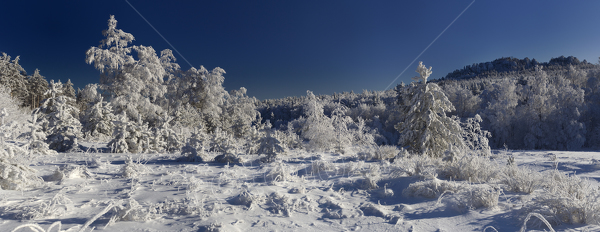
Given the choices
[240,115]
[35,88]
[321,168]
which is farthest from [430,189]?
[35,88]

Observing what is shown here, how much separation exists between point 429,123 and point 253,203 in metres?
7.62

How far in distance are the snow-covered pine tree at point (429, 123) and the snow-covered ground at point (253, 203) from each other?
359 cm

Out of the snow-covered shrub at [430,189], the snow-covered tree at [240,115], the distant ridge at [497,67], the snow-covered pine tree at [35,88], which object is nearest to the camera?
the snow-covered shrub at [430,189]

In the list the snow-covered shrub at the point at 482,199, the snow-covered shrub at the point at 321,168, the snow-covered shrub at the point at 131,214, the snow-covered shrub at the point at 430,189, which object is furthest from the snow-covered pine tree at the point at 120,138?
the snow-covered shrub at the point at 482,199

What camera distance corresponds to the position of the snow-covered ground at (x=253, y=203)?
322 centimetres

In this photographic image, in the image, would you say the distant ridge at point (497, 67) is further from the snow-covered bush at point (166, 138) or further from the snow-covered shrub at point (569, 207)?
the snow-covered shrub at point (569, 207)

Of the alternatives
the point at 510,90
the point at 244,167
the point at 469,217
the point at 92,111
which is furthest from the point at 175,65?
the point at 510,90

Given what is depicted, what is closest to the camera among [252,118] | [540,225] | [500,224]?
[540,225]

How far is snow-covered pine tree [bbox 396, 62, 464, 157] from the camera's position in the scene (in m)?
9.27

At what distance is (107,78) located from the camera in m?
15.1

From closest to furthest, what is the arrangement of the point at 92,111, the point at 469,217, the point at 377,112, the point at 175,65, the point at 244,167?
1. the point at 469,217
2. the point at 244,167
3. the point at 92,111
4. the point at 175,65
5. the point at 377,112

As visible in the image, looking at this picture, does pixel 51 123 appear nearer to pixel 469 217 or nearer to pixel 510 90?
pixel 469 217

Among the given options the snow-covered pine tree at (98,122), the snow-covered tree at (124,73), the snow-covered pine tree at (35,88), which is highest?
the snow-covered pine tree at (35,88)

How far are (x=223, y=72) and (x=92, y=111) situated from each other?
9173 millimetres
